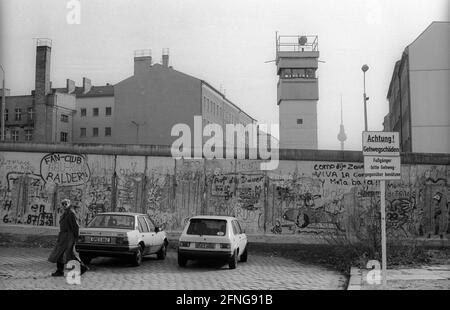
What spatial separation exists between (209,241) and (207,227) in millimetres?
548

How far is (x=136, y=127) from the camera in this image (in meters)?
67.0

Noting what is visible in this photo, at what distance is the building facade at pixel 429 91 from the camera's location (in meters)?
36.6

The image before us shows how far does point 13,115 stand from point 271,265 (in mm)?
76904

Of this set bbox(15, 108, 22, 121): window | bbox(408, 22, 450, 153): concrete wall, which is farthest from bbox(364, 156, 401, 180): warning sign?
bbox(15, 108, 22, 121): window

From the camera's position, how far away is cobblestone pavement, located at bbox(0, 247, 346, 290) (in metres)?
10.7

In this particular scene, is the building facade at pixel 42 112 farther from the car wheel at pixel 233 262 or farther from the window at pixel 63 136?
the car wheel at pixel 233 262

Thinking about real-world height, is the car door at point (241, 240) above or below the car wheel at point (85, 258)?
above

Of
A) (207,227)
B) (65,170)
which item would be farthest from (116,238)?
(65,170)

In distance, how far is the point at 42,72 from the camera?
66.9m

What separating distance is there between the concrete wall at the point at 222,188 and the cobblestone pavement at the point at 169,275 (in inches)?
160

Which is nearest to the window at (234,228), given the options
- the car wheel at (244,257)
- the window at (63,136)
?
the car wheel at (244,257)

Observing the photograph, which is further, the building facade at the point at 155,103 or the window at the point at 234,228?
the building facade at the point at 155,103
